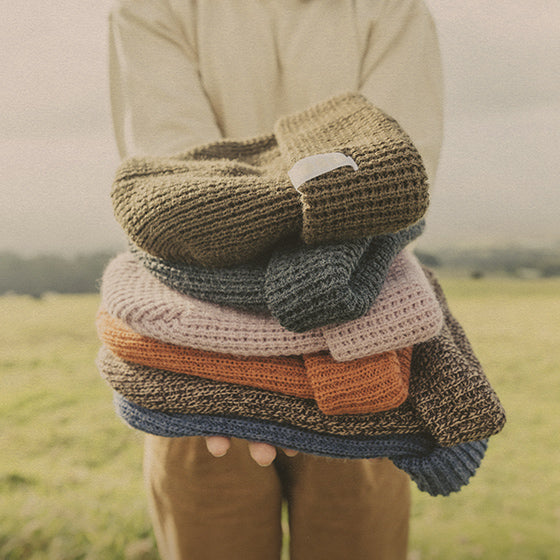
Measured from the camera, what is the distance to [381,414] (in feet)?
1.63

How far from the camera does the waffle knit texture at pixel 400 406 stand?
46 cm

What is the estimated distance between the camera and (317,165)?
41cm

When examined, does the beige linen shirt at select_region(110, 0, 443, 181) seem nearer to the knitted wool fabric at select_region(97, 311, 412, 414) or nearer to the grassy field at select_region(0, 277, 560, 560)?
the knitted wool fabric at select_region(97, 311, 412, 414)

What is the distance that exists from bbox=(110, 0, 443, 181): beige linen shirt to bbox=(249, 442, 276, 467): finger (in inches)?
15.7

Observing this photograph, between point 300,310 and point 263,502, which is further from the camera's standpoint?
point 263,502

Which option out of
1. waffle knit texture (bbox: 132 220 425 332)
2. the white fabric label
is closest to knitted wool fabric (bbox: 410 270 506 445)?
waffle knit texture (bbox: 132 220 425 332)

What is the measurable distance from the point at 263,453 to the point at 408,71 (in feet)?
1.78

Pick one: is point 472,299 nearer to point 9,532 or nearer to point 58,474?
point 58,474

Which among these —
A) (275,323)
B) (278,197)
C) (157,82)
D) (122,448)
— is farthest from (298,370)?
(122,448)

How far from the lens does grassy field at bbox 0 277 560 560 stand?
3.63 feet

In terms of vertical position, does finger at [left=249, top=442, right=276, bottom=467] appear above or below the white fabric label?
below

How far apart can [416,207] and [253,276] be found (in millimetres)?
168

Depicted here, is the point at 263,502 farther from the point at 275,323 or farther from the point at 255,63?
the point at 255,63

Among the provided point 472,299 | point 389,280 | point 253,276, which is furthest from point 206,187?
point 472,299
